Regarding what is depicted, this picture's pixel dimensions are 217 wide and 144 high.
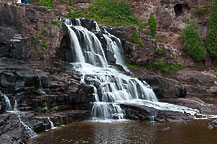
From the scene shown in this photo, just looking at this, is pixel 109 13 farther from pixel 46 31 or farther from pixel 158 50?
pixel 46 31

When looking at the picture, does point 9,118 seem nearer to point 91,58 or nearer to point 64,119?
point 64,119

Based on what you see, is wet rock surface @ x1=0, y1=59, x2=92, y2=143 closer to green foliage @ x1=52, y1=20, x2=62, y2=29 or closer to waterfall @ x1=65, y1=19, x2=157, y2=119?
waterfall @ x1=65, y1=19, x2=157, y2=119

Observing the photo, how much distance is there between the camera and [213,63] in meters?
31.6

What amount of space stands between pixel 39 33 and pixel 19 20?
1.74m

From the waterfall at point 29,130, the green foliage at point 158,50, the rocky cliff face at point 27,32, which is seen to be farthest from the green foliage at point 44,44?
the green foliage at point 158,50

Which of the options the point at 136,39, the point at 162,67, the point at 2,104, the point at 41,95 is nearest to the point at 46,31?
the point at 41,95

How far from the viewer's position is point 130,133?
994 cm

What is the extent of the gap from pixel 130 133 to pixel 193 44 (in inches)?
887

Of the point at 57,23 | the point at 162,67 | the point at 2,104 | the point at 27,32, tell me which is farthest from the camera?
the point at 162,67

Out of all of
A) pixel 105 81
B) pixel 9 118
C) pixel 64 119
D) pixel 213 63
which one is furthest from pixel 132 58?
pixel 9 118

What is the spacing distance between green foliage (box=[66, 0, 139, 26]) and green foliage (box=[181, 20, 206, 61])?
7.27m

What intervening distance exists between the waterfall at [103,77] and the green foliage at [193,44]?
9.62 metres

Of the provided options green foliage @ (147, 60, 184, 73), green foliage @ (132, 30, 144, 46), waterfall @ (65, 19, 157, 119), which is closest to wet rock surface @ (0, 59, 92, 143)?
waterfall @ (65, 19, 157, 119)

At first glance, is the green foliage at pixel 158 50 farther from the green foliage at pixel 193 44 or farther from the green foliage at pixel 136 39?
the green foliage at pixel 193 44
